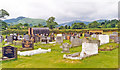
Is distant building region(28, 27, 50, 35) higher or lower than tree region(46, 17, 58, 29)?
lower

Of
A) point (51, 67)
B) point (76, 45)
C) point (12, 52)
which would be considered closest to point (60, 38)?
point (76, 45)

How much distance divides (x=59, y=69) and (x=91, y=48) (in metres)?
5.22

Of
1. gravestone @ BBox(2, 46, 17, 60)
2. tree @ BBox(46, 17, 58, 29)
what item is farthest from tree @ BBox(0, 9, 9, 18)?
gravestone @ BBox(2, 46, 17, 60)

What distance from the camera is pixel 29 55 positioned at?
13078mm

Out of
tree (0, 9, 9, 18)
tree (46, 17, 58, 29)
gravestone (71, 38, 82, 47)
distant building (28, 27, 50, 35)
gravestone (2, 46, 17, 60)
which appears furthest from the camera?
tree (46, 17, 58, 29)

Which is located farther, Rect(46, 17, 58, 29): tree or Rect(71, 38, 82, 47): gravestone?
Rect(46, 17, 58, 29): tree

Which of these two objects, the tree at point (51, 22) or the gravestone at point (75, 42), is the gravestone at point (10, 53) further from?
the tree at point (51, 22)

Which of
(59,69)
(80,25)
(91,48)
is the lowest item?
(59,69)

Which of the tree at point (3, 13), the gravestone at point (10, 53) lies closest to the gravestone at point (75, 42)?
the gravestone at point (10, 53)

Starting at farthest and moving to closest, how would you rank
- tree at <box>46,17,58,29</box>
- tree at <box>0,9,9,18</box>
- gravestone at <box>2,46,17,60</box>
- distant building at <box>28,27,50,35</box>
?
tree at <box>46,17,58,29</box> < tree at <box>0,9,9,18</box> < distant building at <box>28,27,50,35</box> < gravestone at <box>2,46,17,60</box>

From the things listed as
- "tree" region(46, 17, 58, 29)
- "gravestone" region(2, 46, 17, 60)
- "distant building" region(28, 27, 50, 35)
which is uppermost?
"tree" region(46, 17, 58, 29)

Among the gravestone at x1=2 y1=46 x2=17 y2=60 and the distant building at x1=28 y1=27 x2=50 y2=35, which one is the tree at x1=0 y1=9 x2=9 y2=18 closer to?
the distant building at x1=28 y1=27 x2=50 y2=35

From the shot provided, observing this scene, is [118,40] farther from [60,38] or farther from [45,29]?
[45,29]

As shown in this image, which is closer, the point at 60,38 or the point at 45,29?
the point at 60,38
